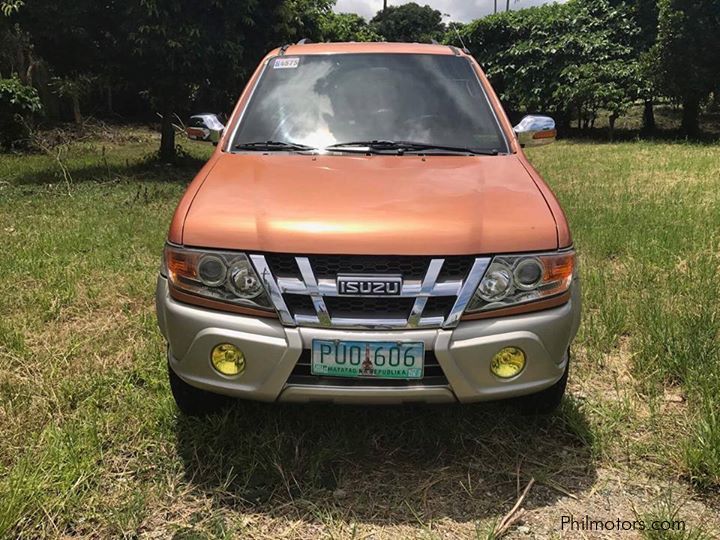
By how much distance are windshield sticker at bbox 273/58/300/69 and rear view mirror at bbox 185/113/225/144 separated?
0.48 metres

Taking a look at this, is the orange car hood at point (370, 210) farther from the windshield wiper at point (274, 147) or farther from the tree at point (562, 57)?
the tree at point (562, 57)

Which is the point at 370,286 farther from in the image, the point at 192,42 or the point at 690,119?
the point at 690,119

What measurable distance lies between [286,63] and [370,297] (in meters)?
1.94

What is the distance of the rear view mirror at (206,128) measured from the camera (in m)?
3.43

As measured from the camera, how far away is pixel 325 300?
6.64ft

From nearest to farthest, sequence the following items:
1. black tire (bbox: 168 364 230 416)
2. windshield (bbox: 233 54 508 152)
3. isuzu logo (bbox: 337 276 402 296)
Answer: isuzu logo (bbox: 337 276 402 296), black tire (bbox: 168 364 230 416), windshield (bbox: 233 54 508 152)

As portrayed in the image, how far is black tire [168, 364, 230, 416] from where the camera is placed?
249cm

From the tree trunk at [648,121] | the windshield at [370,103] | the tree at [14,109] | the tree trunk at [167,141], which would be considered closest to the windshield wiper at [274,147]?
the windshield at [370,103]

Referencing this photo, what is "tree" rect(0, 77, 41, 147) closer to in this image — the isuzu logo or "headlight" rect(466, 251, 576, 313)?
the isuzu logo

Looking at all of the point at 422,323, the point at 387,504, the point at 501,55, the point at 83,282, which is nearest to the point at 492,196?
the point at 422,323

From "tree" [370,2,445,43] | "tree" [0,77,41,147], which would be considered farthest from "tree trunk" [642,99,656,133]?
"tree" [370,2,445,43]

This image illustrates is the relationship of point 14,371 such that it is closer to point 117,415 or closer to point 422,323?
point 117,415

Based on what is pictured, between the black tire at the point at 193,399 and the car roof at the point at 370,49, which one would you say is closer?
the black tire at the point at 193,399

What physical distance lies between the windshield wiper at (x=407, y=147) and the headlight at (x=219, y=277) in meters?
0.97
